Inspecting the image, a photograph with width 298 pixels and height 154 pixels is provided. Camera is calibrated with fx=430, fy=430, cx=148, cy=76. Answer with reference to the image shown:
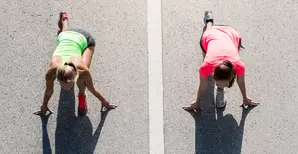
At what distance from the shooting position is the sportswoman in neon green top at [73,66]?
416 cm

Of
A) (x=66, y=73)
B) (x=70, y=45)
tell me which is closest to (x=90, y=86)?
(x=70, y=45)

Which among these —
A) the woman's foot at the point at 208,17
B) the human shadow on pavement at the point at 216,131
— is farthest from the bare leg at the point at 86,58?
the woman's foot at the point at 208,17

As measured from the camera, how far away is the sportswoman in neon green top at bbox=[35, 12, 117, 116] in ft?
13.7

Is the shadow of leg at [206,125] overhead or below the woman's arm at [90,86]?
below

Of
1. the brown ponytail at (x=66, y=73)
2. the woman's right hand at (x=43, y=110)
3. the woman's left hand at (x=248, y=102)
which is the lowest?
the woman's right hand at (x=43, y=110)

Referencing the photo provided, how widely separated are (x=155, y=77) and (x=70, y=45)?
1.14 metres

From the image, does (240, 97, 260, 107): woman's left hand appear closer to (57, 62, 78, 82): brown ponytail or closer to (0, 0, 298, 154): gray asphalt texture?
(0, 0, 298, 154): gray asphalt texture

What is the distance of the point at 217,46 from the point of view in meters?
4.48

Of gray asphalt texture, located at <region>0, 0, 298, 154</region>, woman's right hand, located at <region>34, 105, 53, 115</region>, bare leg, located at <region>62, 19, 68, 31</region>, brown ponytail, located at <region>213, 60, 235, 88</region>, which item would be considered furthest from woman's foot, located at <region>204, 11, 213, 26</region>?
woman's right hand, located at <region>34, 105, 53, 115</region>

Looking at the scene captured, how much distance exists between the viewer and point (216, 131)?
4930 millimetres

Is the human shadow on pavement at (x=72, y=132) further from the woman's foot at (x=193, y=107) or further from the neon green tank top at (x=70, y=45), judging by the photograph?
the woman's foot at (x=193, y=107)

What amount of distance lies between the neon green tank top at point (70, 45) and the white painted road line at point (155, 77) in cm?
89

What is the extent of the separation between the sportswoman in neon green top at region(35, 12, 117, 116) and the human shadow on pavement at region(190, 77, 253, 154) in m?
1.04

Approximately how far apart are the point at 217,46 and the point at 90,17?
1.86 meters
